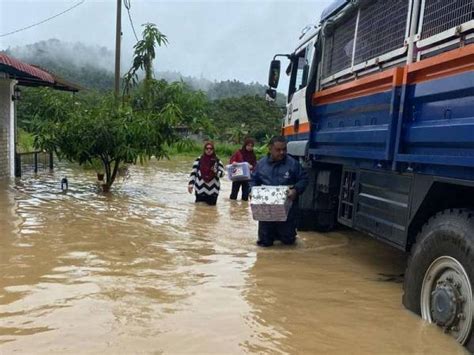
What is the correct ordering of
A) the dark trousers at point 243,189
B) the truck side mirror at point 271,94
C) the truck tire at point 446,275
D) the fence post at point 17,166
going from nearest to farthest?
the truck tire at point 446,275, the truck side mirror at point 271,94, the dark trousers at point 243,189, the fence post at point 17,166

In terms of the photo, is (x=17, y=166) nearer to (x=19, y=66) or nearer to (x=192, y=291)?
(x=19, y=66)

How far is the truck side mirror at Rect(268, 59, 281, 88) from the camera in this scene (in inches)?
314

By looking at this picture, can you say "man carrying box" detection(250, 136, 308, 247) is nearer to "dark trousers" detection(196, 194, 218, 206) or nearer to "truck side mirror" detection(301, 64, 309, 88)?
"truck side mirror" detection(301, 64, 309, 88)

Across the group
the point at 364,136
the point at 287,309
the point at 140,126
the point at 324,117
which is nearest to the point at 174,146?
the point at 140,126

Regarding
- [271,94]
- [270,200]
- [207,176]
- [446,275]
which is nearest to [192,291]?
[270,200]

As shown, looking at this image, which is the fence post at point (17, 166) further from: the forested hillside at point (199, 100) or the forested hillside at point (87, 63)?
the forested hillside at point (87, 63)

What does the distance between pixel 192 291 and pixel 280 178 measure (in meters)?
2.22

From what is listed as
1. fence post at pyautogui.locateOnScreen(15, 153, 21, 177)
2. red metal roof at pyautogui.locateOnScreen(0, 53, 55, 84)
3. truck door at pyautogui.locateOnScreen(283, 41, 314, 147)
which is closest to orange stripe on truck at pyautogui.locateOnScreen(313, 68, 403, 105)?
truck door at pyautogui.locateOnScreen(283, 41, 314, 147)

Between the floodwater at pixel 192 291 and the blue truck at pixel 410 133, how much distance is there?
1.53ft

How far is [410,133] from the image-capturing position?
14.0ft

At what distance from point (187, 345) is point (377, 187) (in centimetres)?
241

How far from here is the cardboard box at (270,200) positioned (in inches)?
245

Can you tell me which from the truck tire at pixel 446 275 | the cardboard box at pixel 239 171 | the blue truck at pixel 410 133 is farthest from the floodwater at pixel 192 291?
the cardboard box at pixel 239 171

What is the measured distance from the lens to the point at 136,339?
3.58 m
